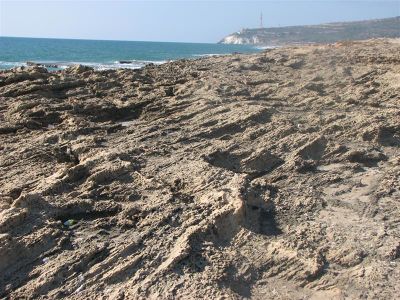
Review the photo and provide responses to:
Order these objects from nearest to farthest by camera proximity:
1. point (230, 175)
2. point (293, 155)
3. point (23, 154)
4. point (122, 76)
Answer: point (230, 175) → point (23, 154) → point (293, 155) → point (122, 76)

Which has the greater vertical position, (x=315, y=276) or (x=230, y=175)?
(x=230, y=175)

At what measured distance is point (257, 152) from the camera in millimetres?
8203

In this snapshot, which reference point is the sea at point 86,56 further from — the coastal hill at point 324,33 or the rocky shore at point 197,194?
the coastal hill at point 324,33

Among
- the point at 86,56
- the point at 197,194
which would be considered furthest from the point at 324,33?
the point at 197,194

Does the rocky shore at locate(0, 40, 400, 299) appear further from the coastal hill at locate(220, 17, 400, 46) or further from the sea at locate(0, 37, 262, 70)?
the coastal hill at locate(220, 17, 400, 46)

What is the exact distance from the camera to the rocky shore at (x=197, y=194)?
511cm

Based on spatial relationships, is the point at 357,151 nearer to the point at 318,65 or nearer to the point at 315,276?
the point at 315,276

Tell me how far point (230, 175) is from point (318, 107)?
4915mm

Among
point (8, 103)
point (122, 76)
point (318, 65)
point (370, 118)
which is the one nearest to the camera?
point (370, 118)

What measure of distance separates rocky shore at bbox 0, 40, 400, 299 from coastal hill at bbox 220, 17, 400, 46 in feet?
315

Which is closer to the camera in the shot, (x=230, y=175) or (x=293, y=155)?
(x=230, y=175)

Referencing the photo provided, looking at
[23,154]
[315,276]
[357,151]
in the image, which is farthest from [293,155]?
[23,154]

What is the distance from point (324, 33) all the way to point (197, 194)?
467 feet

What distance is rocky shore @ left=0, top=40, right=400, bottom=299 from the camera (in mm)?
5109
